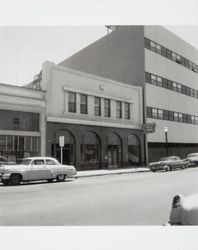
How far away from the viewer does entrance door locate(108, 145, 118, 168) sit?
2698 cm

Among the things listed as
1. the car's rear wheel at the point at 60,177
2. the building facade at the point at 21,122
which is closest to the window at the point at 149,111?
the building facade at the point at 21,122

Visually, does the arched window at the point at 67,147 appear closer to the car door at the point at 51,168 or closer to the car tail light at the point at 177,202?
the car door at the point at 51,168

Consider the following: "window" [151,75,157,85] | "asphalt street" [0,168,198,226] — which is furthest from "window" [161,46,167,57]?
"asphalt street" [0,168,198,226]

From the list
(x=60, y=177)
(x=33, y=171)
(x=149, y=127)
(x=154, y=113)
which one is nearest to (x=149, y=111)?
(x=154, y=113)

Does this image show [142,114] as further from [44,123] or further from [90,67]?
[44,123]

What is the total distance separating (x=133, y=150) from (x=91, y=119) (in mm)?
6614

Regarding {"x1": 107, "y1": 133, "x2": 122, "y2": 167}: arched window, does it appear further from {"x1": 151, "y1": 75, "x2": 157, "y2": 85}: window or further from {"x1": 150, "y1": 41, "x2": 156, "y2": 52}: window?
{"x1": 150, "y1": 41, "x2": 156, "y2": 52}: window

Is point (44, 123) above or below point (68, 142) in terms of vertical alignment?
above

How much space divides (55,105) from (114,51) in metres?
13.3

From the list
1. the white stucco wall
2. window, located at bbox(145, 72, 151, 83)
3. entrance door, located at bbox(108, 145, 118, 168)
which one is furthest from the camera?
window, located at bbox(145, 72, 151, 83)

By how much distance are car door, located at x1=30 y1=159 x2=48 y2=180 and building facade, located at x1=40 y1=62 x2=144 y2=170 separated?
580 cm

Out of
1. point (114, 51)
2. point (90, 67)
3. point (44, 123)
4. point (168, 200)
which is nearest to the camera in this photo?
point (168, 200)
